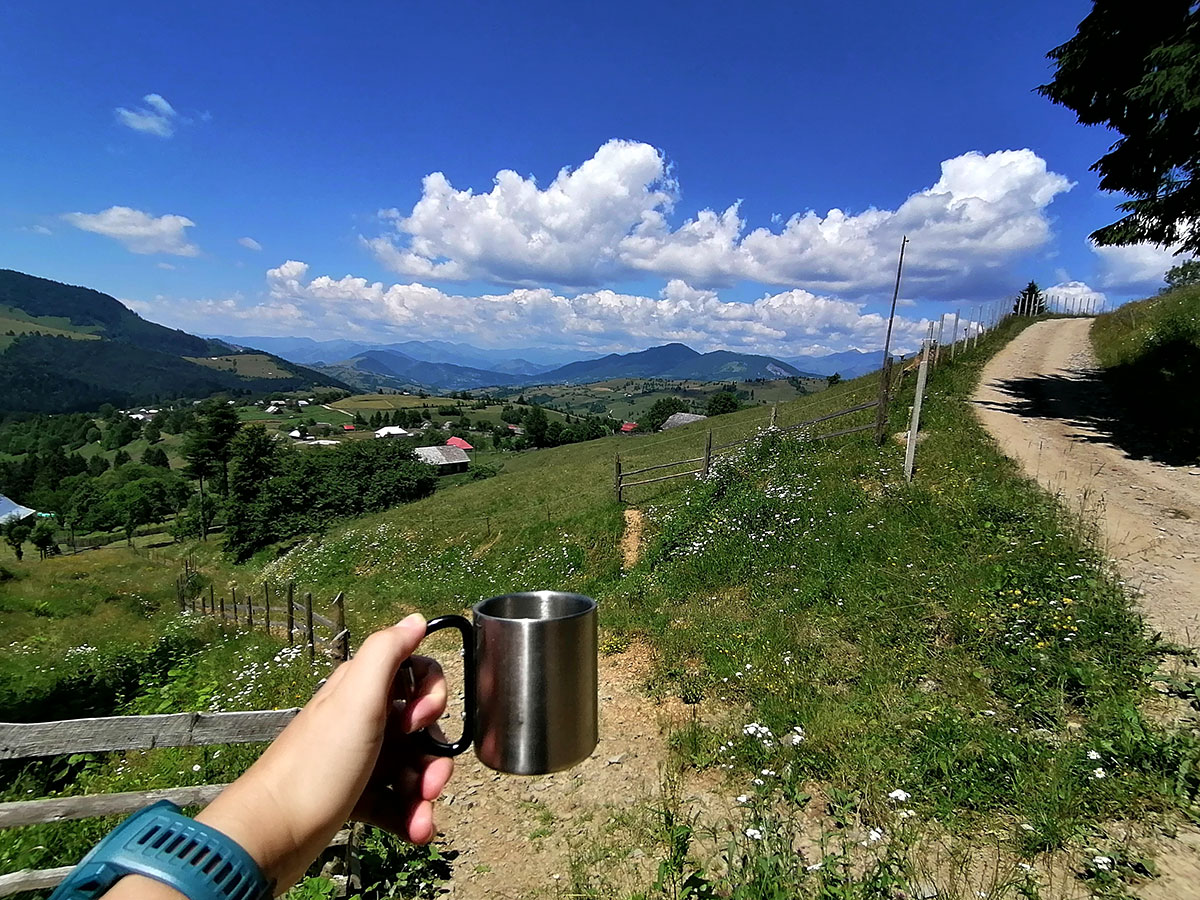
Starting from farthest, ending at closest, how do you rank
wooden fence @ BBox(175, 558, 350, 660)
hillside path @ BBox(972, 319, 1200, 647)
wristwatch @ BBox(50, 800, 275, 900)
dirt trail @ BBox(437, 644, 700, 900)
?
wooden fence @ BBox(175, 558, 350, 660) < hillside path @ BBox(972, 319, 1200, 647) < dirt trail @ BBox(437, 644, 700, 900) < wristwatch @ BBox(50, 800, 275, 900)

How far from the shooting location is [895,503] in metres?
10.4

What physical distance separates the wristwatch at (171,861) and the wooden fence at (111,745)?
3190 millimetres

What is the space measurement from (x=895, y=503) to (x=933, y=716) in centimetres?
575

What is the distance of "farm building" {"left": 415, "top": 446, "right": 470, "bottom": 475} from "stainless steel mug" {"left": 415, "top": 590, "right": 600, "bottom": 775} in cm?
9351

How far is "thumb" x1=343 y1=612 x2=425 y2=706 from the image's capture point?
56.7 inches

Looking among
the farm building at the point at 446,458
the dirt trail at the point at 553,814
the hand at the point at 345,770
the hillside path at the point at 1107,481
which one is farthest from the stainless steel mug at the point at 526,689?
the farm building at the point at 446,458

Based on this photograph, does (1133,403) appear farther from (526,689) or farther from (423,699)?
(423,699)

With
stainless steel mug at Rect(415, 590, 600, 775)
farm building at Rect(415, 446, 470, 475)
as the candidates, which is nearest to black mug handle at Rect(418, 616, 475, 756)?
stainless steel mug at Rect(415, 590, 600, 775)

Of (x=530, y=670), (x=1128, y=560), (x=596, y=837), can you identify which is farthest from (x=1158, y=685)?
(x=530, y=670)

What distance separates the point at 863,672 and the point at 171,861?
6.83 meters

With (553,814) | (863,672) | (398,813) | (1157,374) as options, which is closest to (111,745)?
(553,814)

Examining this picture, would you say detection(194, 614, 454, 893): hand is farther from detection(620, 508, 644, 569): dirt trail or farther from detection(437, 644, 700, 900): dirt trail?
detection(620, 508, 644, 569): dirt trail

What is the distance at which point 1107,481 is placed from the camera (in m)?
10.1

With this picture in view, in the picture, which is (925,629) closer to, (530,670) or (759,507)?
(759,507)
